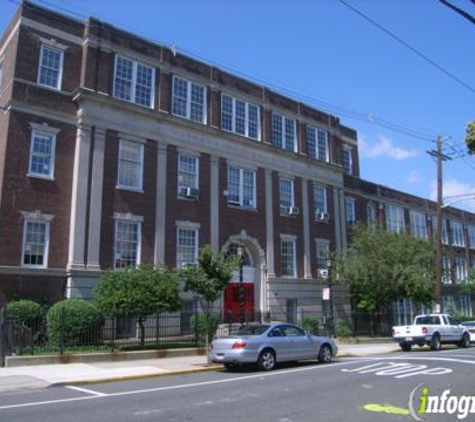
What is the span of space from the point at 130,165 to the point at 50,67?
5.81 m

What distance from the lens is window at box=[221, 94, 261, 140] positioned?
1222 inches

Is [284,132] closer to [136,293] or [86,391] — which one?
[136,293]

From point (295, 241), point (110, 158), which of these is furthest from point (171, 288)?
point (295, 241)

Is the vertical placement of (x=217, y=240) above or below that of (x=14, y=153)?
below

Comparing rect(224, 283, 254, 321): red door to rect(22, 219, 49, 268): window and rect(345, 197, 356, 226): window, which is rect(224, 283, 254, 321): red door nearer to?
rect(22, 219, 49, 268): window

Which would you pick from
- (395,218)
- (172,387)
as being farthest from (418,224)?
(172,387)

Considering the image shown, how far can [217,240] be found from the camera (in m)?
28.8

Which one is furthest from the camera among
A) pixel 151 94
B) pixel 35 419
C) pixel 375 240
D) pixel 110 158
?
pixel 375 240

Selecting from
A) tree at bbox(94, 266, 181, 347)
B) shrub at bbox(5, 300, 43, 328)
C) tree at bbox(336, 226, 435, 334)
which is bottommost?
shrub at bbox(5, 300, 43, 328)

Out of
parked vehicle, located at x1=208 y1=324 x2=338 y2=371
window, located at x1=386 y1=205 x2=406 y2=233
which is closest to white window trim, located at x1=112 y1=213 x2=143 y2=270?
parked vehicle, located at x1=208 y1=324 x2=338 y2=371

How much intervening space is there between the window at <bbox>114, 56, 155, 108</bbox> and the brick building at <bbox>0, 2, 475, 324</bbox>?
64 millimetres

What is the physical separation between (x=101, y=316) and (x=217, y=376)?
655cm

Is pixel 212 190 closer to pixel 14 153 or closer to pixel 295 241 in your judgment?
pixel 295 241

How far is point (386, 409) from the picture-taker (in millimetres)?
9258
